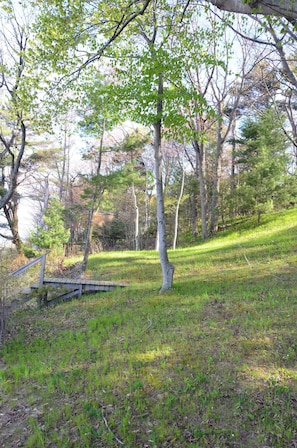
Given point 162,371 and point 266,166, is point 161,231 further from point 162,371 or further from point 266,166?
point 266,166

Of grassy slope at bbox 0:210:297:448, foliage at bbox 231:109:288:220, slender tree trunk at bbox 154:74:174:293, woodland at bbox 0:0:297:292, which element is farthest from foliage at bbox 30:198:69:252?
foliage at bbox 231:109:288:220

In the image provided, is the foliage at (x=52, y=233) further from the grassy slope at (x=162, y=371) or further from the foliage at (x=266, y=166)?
the foliage at (x=266, y=166)

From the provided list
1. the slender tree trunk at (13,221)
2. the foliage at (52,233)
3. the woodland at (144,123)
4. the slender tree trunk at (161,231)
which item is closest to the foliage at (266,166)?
the woodland at (144,123)

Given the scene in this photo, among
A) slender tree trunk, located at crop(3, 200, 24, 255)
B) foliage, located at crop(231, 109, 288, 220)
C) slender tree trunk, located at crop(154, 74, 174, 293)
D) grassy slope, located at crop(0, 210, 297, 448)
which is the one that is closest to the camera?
grassy slope, located at crop(0, 210, 297, 448)

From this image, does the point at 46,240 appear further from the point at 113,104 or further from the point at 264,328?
the point at 264,328

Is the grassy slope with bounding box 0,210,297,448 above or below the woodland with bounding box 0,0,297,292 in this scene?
below

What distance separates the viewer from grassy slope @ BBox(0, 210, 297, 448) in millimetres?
2871

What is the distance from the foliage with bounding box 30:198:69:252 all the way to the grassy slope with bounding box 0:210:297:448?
7.64 metres

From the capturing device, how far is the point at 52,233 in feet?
49.2

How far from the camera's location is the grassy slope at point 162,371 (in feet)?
9.42

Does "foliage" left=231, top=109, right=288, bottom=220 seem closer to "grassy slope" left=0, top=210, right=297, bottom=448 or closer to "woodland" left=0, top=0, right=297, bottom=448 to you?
"woodland" left=0, top=0, right=297, bottom=448

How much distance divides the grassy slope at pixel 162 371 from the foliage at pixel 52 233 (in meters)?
7.64

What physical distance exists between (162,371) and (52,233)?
12.3 metres

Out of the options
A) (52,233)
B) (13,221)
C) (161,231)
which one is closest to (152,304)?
(161,231)
